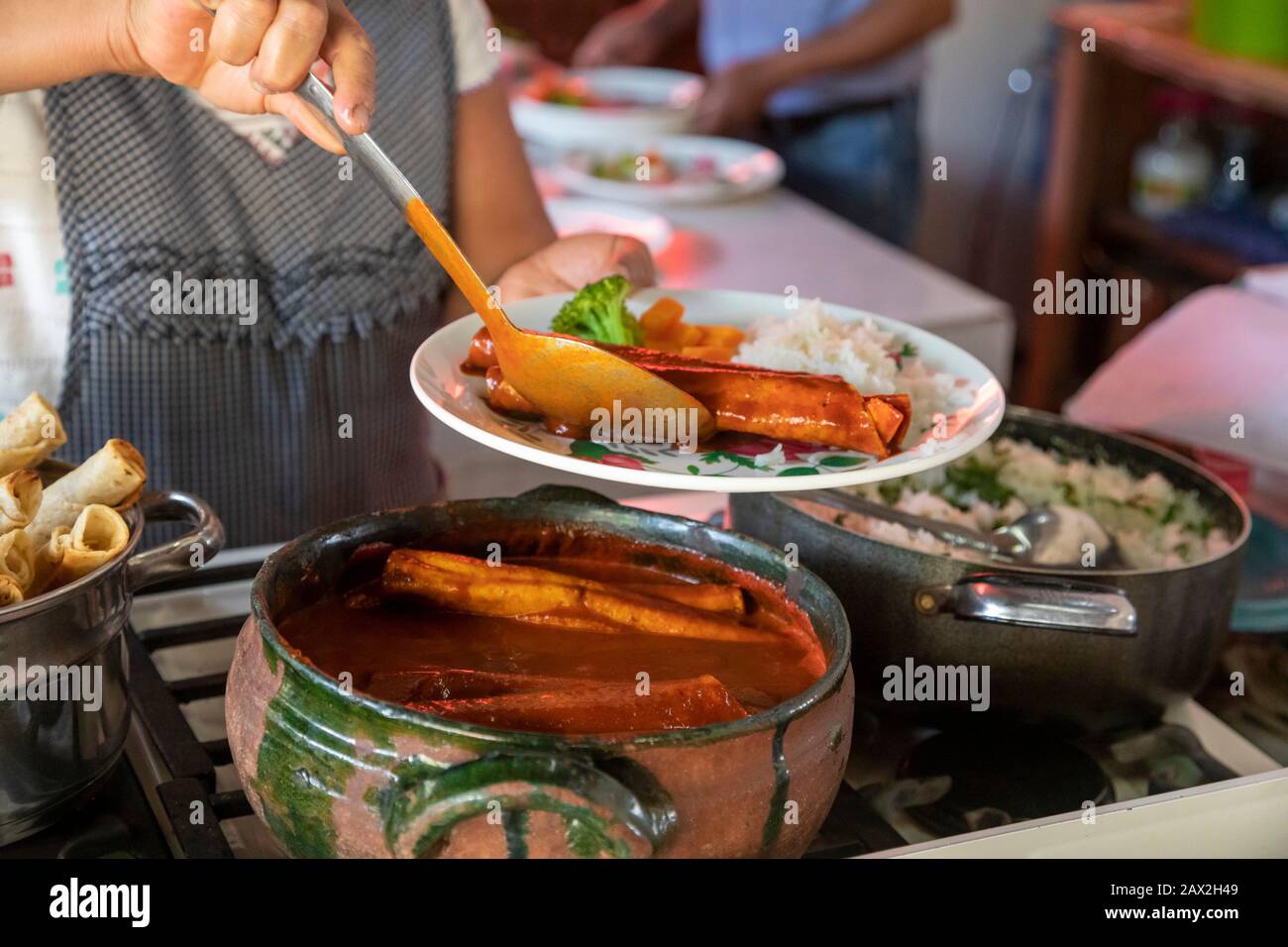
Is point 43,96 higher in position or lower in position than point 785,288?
higher

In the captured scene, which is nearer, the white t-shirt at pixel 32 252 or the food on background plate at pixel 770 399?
the food on background plate at pixel 770 399

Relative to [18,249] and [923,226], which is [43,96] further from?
[923,226]

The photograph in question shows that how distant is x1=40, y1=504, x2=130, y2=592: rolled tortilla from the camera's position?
2.94 feet

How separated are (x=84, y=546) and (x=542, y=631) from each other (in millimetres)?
312

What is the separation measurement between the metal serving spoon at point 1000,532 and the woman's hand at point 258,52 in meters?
0.52

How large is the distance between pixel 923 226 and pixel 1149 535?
4.37 m

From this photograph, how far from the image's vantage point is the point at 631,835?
2.47 feet

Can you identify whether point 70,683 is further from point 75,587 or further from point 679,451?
point 679,451

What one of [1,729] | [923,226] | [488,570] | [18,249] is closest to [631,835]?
A: [488,570]

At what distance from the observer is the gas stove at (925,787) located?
92cm

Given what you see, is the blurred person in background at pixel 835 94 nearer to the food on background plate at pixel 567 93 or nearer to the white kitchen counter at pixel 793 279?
the food on background plate at pixel 567 93

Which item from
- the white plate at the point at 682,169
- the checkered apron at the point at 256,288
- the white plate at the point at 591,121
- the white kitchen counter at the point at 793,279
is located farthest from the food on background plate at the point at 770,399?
the white plate at the point at 591,121

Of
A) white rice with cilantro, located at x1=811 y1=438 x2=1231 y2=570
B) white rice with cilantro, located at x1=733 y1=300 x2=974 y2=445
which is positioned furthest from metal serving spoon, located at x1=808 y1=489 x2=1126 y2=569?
white rice with cilantro, located at x1=733 y1=300 x2=974 y2=445

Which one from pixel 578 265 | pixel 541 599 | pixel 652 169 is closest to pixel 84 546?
pixel 541 599
